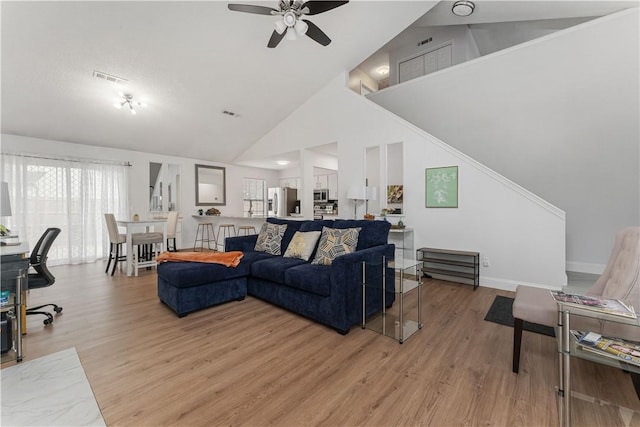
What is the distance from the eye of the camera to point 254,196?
9094 millimetres

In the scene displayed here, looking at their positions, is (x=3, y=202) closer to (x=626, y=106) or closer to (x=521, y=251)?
(x=521, y=251)

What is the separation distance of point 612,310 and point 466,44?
5360 millimetres

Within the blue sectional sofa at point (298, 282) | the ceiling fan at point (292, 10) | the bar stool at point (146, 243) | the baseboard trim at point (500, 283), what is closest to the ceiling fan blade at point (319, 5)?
the ceiling fan at point (292, 10)

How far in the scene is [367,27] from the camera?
4.44m

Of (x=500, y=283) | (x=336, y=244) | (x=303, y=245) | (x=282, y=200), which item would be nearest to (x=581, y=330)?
(x=336, y=244)

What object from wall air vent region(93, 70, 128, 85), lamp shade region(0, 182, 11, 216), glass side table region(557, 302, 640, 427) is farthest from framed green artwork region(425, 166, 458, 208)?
lamp shade region(0, 182, 11, 216)

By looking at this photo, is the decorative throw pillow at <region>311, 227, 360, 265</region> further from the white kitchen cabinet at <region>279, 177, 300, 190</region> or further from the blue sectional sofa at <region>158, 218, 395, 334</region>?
the white kitchen cabinet at <region>279, 177, 300, 190</region>

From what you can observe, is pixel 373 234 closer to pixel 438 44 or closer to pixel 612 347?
pixel 612 347

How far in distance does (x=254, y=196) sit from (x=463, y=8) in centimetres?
716

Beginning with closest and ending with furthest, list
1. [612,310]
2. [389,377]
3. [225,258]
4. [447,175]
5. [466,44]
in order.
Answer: [612,310]
[389,377]
[225,258]
[447,175]
[466,44]

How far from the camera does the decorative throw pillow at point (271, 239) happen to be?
375cm

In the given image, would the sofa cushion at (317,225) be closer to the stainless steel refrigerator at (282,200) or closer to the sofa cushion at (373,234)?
the sofa cushion at (373,234)

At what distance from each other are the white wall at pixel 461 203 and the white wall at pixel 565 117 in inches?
32.8

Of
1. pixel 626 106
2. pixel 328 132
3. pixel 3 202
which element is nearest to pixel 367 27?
pixel 328 132
